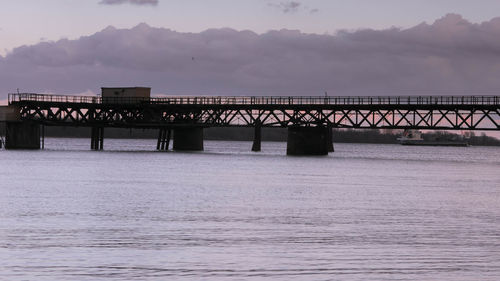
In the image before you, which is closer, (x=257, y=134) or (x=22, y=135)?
(x=22, y=135)

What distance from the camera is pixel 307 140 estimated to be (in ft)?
412

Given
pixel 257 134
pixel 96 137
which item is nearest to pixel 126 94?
pixel 96 137

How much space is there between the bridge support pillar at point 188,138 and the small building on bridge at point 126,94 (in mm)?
9684

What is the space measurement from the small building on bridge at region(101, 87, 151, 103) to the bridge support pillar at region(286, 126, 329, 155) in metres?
25.9

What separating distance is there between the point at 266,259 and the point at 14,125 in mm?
111886

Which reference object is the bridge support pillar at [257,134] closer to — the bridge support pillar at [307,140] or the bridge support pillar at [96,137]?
the bridge support pillar at [307,140]

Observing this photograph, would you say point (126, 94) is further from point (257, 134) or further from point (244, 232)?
point (244, 232)

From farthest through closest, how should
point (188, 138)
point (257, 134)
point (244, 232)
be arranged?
point (188, 138), point (257, 134), point (244, 232)

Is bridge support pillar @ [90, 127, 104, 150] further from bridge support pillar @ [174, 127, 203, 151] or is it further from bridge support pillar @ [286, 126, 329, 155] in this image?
bridge support pillar @ [286, 126, 329, 155]

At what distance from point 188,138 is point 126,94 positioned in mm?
15626

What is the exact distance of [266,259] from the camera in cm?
2755

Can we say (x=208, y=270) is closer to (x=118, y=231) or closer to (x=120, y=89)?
(x=118, y=231)

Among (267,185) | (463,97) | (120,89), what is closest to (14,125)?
(120,89)

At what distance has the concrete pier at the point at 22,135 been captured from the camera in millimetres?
133875
